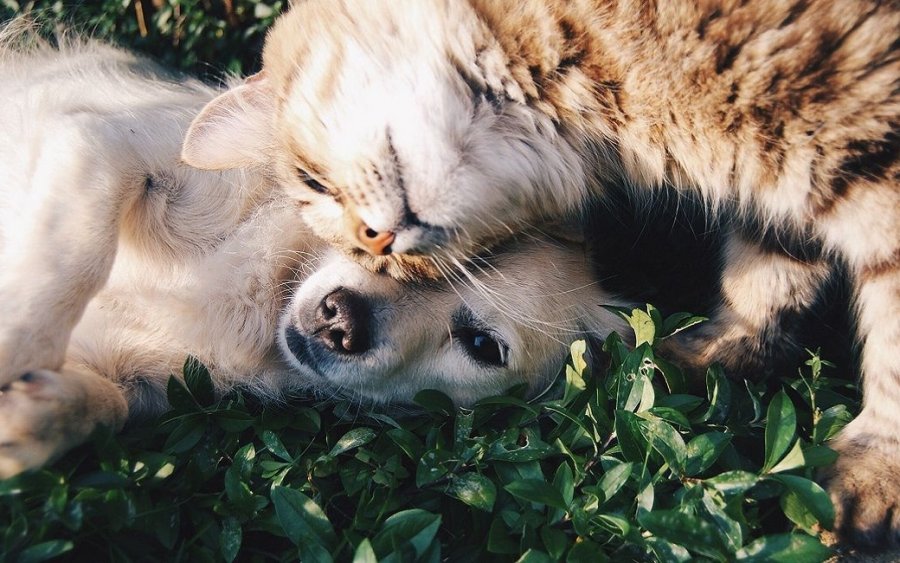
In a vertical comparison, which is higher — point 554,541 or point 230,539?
point 554,541

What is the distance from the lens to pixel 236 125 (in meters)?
2.67

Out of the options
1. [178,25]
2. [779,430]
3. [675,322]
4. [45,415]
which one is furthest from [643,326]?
[178,25]

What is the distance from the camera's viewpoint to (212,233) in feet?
9.26

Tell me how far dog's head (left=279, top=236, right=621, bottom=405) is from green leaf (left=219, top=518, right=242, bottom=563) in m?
0.67

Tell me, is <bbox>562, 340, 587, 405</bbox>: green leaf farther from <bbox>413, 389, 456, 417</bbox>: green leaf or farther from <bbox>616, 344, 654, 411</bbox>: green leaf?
<bbox>413, 389, 456, 417</bbox>: green leaf

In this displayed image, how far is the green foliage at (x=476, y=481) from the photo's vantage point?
188 centimetres

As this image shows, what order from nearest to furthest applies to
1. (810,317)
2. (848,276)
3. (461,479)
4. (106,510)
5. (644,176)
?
(106,510) → (461,479) → (644,176) → (848,276) → (810,317)

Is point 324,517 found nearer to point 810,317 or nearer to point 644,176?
point 644,176

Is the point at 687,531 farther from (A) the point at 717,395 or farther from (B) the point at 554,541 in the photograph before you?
(A) the point at 717,395

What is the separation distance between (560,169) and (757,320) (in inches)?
33.9

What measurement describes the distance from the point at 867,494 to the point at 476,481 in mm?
983

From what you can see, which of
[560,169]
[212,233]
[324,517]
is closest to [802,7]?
[560,169]

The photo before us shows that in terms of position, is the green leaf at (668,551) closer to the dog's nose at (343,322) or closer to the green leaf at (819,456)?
the green leaf at (819,456)

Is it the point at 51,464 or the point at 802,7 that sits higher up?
the point at 802,7
